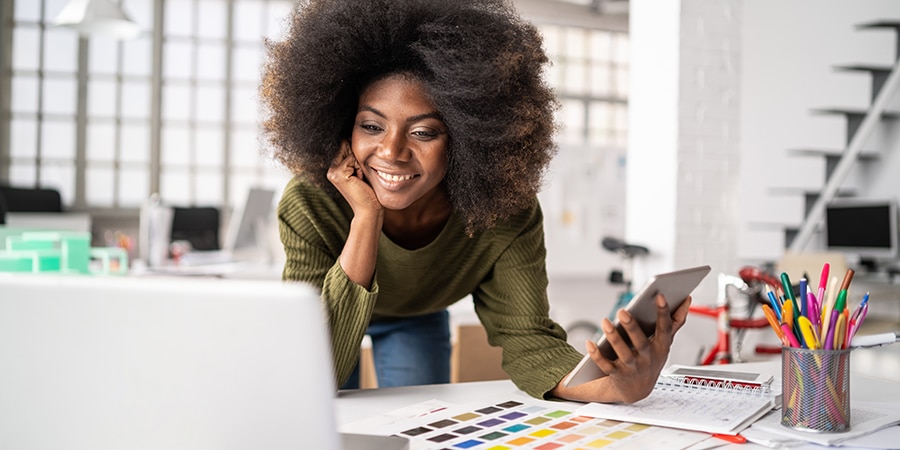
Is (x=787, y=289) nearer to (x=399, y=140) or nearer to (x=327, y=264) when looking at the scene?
(x=399, y=140)

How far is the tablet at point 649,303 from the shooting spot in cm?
97

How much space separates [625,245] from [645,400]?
254 cm

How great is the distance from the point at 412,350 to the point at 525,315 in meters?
0.54

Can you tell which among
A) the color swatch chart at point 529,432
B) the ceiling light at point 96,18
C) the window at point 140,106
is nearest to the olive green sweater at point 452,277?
the color swatch chart at point 529,432

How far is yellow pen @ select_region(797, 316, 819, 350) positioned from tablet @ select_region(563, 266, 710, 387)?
151mm

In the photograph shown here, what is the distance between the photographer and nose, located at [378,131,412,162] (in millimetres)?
1256

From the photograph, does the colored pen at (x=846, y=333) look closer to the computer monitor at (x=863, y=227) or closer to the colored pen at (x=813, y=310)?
the colored pen at (x=813, y=310)

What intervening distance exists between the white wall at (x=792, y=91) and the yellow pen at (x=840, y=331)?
4.74 m

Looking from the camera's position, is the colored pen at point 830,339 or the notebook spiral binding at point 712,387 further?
the notebook spiral binding at point 712,387

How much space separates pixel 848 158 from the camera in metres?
4.84

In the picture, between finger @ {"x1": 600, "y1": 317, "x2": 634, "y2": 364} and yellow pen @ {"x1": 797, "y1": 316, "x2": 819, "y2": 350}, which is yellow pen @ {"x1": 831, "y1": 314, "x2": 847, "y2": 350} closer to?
yellow pen @ {"x1": 797, "y1": 316, "x2": 819, "y2": 350}

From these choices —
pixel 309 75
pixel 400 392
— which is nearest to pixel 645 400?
pixel 400 392

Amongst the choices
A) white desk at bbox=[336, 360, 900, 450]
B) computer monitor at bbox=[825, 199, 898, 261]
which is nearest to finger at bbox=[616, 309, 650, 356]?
white desk at bbox=[336, 360, 900, 450]

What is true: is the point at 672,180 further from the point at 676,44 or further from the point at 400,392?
the point at 400,392
